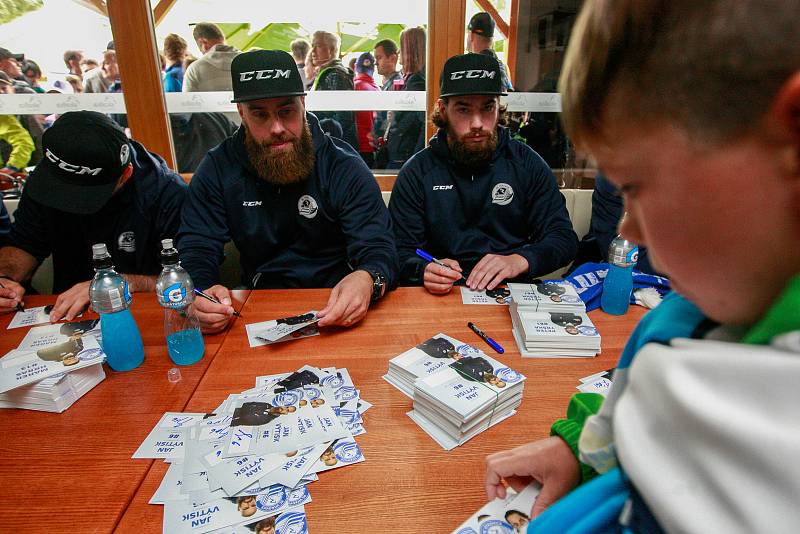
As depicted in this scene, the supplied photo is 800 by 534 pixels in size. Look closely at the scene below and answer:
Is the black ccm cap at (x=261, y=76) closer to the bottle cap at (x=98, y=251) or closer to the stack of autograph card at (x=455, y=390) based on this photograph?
the bottle cap at (x=98, y=251)

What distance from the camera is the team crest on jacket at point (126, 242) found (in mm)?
1885

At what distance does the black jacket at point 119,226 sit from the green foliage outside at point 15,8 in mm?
1994

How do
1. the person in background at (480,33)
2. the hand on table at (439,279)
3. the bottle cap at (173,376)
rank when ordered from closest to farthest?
the bottle cap at (173,376), the hand on table at (439,279), the person in background at (480,33)

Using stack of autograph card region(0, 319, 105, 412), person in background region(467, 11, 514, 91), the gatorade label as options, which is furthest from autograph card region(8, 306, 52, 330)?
person in background region(467, 11, 514, 91)

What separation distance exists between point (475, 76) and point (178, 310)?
61.4 inches

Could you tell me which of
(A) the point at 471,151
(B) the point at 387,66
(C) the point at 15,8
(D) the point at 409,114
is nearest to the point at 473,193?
(A) the point at 471,151

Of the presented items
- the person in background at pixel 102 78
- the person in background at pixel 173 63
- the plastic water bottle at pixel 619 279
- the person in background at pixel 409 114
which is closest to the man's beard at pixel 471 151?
the plastic water bottle at pixel 619 279

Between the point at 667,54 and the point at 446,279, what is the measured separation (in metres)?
1.19

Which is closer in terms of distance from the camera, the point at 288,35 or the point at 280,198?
the point at 280,198

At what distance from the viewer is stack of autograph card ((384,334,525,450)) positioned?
845 millimetres

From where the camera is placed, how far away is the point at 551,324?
1170 millimetres

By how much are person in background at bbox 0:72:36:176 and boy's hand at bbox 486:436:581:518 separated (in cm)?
373

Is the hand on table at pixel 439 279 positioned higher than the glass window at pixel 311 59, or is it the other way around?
the glass window at pixel 311 59

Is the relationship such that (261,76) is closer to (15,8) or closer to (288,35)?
(288,35)
